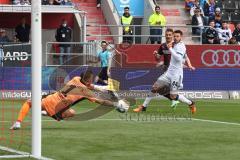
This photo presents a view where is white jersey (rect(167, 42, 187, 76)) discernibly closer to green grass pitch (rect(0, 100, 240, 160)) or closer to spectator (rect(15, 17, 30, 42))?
green grass pitch (rect(0, 100, 240, 160))

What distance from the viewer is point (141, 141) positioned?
1426 centimetres

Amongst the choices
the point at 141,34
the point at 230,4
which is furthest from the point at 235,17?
the point at 141,34

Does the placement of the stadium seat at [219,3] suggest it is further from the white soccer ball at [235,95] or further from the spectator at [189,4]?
the white soccer ball at [235,95]

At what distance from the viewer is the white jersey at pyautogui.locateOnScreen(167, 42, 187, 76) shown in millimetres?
21250

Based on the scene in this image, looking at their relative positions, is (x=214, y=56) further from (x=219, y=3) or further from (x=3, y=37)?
(x=3, y=37)

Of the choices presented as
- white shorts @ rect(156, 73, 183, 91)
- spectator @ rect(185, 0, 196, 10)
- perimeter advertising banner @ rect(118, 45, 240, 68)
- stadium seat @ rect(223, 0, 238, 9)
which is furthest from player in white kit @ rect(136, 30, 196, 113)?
stadium seat @ rect(223, 0, 238, 9)

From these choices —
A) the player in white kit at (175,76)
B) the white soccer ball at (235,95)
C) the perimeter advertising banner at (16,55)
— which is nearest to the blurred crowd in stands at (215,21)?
the white soccer ball at (235,95)

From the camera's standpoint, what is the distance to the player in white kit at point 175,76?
21250 millimetres

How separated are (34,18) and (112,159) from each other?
2.35 m

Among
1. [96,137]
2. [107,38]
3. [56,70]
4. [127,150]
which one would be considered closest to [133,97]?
[56,70]

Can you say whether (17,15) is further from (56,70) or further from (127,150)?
(127,150)

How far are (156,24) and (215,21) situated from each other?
307cm

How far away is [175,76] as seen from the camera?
21812mm

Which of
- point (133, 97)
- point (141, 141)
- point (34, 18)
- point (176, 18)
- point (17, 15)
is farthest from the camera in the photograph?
point (176, 18)
